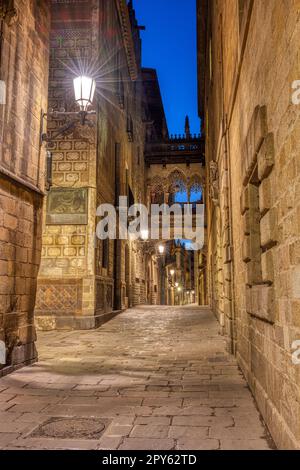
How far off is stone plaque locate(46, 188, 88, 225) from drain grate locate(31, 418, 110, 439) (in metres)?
9.16

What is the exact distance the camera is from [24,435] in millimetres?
3422

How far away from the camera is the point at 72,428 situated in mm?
3586

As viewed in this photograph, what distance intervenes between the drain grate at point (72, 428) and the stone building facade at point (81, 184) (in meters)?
8.54

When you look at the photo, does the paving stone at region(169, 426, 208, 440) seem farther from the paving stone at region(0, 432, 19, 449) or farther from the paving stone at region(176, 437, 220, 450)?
the paving stone at region(0, 432, 19, 449)

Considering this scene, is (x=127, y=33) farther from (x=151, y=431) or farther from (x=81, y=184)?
(x=151, y=431)

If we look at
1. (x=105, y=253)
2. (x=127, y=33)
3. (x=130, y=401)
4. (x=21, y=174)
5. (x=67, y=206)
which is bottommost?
(x=130, y=401)

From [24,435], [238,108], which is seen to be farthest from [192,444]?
[238,108]

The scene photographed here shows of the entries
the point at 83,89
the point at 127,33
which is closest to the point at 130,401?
the point at 83,89

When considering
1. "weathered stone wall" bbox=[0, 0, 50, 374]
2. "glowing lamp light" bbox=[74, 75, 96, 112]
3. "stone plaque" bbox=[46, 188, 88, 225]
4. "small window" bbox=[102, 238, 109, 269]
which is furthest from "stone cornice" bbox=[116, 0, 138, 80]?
"glowing lamp light" bbox=[74, 75, 96, 112]

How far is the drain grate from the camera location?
3.41m

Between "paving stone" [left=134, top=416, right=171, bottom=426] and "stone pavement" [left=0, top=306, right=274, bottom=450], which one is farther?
"paving stone" [left=134, top=416, right=171, bottom=426]

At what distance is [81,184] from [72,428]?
32.9ft

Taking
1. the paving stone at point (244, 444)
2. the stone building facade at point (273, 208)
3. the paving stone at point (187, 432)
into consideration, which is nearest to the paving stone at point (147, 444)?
the paving stone at point (187, 432)

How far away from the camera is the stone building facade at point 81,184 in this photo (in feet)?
40.8
